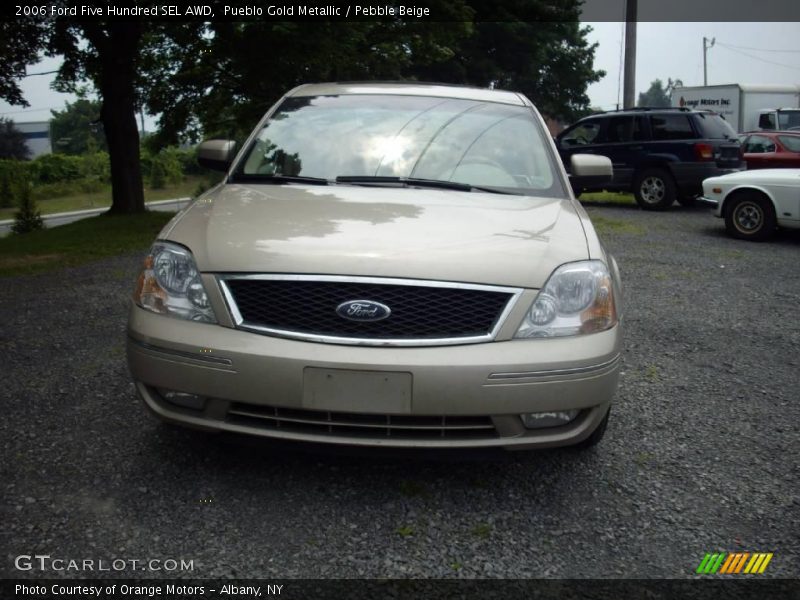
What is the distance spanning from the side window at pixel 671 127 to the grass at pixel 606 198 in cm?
192

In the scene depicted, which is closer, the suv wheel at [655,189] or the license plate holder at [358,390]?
the license plate holder at [358,390]

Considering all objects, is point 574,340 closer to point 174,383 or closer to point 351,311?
point 351,311

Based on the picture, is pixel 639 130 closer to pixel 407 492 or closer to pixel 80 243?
pixel 80 243

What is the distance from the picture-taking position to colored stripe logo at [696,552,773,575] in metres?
2.58

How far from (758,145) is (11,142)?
6550 cm

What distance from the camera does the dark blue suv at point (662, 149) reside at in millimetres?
14234

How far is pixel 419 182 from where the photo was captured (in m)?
3.85

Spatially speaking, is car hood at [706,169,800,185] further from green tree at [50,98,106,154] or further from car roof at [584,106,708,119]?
green tree at [50,98,106,154]

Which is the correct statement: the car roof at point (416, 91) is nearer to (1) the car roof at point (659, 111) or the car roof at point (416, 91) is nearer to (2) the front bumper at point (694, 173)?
(2) the front bumper at point (694, 173)

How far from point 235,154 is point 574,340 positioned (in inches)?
101

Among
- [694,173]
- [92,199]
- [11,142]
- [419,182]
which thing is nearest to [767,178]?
[694,173]

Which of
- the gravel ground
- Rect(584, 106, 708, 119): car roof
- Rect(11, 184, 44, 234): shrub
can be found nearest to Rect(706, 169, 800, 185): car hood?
Rect(584, 106, 708, 119): car roof

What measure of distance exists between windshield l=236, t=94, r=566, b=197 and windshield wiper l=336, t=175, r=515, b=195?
1.1 inches

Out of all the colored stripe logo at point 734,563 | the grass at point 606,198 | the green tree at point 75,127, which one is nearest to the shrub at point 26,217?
the grass at point 606,198
